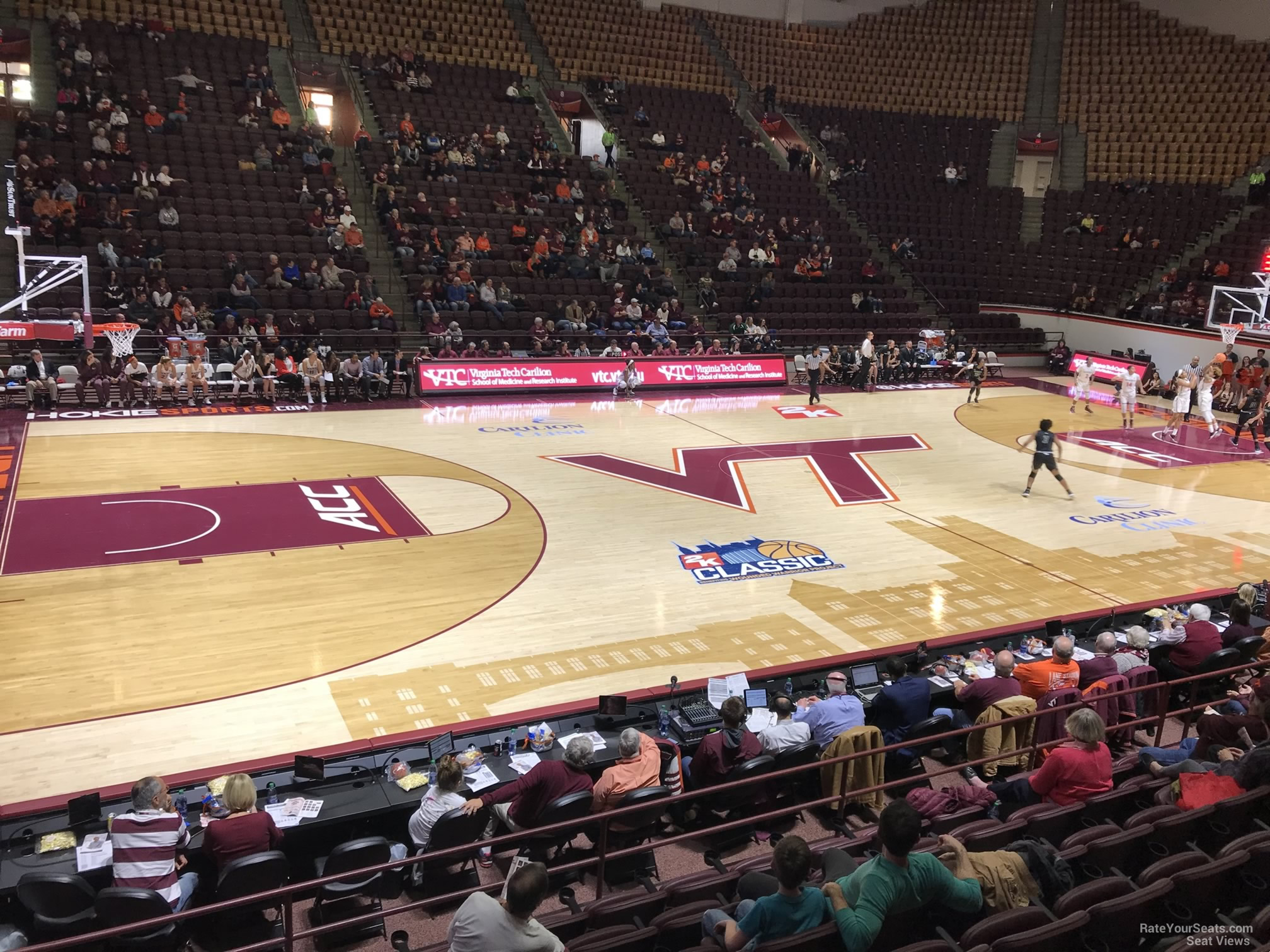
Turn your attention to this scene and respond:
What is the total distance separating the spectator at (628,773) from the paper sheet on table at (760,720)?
3.38 ft

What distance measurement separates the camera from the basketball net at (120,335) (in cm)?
1852

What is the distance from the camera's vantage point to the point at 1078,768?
616cm

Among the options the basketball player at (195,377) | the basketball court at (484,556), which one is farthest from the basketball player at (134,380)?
the basketball court at (484,556)

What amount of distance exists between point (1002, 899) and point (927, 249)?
31.0 metres

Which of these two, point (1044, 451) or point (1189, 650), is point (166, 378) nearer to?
point (1044, 451)

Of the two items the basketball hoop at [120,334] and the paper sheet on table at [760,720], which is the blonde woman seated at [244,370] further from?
the paper sheet on table at [760,720]

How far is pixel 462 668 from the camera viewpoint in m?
9.20

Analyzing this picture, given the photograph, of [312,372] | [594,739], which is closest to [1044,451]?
[594,739]

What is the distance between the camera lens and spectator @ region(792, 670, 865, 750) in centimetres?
727

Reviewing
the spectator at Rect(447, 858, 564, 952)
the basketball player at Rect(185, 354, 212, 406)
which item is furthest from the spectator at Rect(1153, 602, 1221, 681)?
the basketball player at Rect(185, 354, 212, 406)

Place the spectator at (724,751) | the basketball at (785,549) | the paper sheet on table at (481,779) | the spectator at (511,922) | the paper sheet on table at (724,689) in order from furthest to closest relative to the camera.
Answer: the basketball at (785,549), the paper sheet on table at (724,689), the spectator at (724,751), the paper sheet on table at (481,779), the spectator at (511,922)

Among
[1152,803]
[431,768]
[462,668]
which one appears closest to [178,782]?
[431,768]

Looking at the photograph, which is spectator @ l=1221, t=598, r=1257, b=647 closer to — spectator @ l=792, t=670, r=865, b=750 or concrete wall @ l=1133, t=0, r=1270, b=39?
spectator @ l=792, t=670, r=865, b=750

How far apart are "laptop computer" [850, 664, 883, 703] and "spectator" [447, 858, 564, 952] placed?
4674 mm
